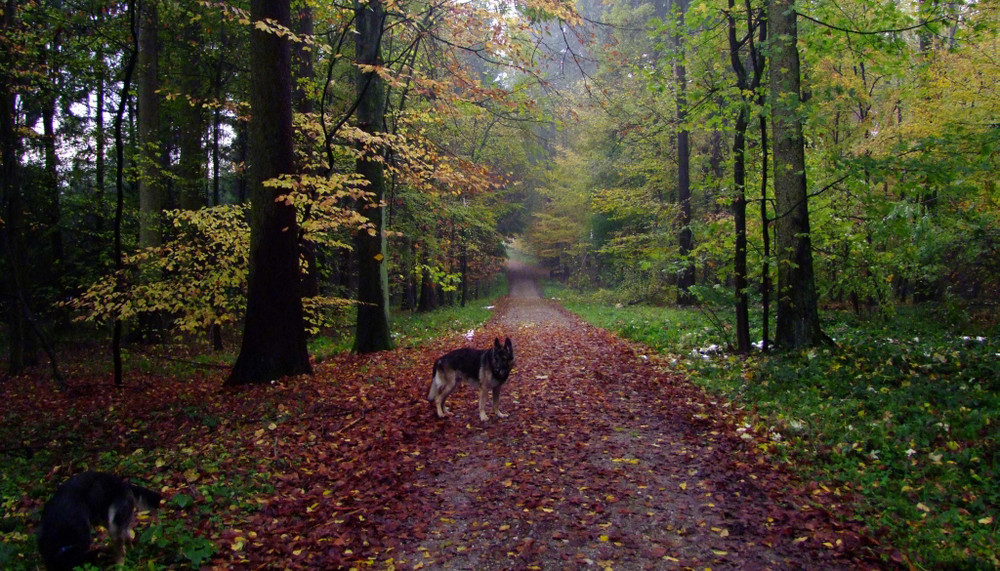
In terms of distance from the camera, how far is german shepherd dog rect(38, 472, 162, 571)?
353 cm

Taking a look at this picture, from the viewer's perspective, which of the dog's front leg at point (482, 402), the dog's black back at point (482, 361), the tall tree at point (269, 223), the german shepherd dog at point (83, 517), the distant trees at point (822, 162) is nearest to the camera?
the german shepherd dog at point (83, 517)

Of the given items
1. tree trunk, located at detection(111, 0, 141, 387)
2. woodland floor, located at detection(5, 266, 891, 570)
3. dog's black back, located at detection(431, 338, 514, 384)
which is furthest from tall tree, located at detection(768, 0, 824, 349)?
tree trunk, located at detection(111, 0, 141, 387)

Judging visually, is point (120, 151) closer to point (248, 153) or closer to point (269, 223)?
point (269, 223)

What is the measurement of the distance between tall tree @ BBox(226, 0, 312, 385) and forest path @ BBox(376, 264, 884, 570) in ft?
11.6

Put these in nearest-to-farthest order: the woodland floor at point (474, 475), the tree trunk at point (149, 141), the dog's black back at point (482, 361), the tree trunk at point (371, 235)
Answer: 1. the woodland floor at point (474, 475)
2. the dog's black back at point (482, 361)
3. the tree trunk at point (371, 235)
4. the tree trunk at point (149, 141)

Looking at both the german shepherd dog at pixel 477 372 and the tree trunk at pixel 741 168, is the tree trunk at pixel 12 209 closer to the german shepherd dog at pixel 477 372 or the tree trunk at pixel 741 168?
the german shepherd dog at pixel 477 372

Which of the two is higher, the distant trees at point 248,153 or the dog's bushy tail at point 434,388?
the distant trees at point 248,153

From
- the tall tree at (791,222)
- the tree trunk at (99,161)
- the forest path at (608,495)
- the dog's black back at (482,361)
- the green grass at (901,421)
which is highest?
the tree trunk at (99,161)

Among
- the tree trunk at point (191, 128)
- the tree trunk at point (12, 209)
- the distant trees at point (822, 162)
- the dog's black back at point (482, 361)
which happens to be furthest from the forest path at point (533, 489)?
the tree trunk at point (191, 128)

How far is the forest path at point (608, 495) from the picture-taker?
13.0 feet

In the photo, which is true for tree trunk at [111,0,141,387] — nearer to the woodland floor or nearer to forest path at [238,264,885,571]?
the woodland floor

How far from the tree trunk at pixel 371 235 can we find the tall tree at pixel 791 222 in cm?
795

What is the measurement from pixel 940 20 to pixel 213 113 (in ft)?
65.6

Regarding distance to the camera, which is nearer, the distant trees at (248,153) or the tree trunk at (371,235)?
the distant trees at (248,153)
